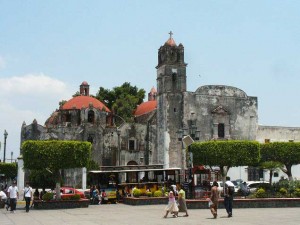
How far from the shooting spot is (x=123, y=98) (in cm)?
5903

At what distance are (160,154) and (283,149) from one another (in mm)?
12033

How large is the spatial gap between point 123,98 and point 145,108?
13.6 ft

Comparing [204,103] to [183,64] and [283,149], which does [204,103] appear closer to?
[183,64]

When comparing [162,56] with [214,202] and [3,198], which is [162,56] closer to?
[3,198]

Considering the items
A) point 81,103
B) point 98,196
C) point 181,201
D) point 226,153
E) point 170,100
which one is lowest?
point 98,196

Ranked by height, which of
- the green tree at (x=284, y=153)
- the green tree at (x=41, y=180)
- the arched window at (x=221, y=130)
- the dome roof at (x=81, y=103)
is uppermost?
the dome roof at (x=81, y=103)

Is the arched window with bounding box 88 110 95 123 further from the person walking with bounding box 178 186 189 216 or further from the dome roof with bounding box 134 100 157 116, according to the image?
the person walking with bounding box 178 186 189 216

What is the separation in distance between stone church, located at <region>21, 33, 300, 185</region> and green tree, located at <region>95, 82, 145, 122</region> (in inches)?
282

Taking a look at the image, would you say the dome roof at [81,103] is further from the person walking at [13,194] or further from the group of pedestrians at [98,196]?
the person walking at [13,194]

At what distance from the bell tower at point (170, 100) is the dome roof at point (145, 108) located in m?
8.61

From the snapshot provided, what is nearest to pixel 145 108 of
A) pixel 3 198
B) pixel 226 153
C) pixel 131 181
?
pixel 226 153

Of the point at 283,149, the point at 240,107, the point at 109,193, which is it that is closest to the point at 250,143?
the point at 283,149

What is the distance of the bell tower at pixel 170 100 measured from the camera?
44.2 meters

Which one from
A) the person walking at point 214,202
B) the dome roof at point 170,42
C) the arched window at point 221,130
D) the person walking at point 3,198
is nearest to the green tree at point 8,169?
the dome roof at point 170,42
